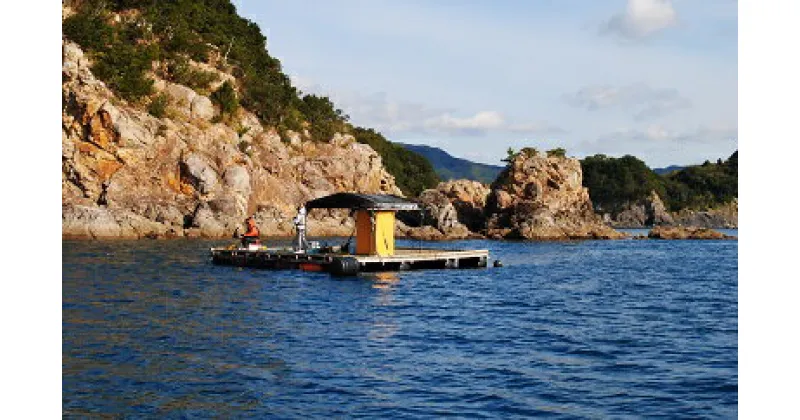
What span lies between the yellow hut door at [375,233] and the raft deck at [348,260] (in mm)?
861

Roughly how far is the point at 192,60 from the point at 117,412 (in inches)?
3219

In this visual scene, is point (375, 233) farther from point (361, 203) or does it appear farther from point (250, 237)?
point (250, 237)

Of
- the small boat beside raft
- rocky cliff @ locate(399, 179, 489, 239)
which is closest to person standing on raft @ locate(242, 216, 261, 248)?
the small boat beside raft

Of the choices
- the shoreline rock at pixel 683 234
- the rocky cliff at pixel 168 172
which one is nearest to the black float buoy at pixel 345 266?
the rocky cliff at pixel 168 172

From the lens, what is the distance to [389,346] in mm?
20297

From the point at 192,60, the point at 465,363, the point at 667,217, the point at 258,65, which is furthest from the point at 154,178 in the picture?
the point at 667,217

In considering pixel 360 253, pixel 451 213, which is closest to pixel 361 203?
pixel 360 253

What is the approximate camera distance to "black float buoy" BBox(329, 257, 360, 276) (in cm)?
3784

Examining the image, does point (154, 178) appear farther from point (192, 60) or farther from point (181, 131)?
point (192, 60)

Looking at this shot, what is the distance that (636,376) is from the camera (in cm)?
1720

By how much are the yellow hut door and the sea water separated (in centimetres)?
274

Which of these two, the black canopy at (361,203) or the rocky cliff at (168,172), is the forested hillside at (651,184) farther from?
the black canopy at (361,203)

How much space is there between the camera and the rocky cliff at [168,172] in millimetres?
67375

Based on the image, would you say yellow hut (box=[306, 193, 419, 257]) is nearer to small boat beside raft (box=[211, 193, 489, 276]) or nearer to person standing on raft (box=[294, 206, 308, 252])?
small boat beside raft (box=[211, 193, 489, 276])
